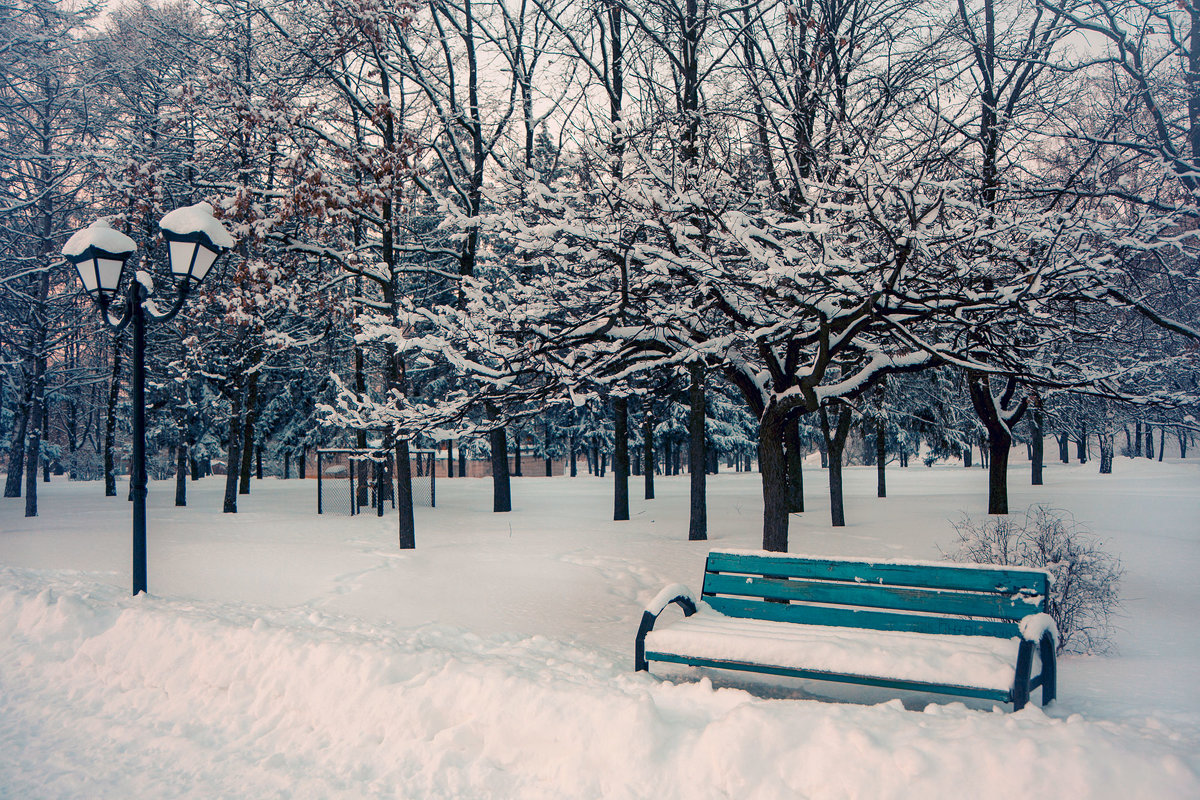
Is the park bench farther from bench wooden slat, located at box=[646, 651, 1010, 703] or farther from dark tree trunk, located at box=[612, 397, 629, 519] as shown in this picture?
dark tree trunk, located at box=[612, 397, 629, 519]

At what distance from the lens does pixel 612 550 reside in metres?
12.4

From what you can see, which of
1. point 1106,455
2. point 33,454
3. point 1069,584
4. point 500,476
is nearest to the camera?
point 1069,584

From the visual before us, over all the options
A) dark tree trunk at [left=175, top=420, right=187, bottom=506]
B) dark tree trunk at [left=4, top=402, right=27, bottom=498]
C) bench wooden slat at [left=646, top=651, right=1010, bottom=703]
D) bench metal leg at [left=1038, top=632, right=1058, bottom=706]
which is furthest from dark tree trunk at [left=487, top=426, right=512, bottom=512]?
bench metal leg at [left=1038, top=632, right=1058, bottom=706]

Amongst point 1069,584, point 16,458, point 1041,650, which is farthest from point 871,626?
point 16,458

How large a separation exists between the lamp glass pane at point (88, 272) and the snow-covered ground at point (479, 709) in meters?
3.08

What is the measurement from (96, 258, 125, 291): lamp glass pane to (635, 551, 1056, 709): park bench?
6547 millimetres

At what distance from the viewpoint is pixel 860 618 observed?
5293 mm

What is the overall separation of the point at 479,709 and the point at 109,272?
253 inches

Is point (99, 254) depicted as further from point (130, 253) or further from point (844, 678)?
point (844, 678)

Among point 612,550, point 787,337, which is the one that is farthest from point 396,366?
point 787,337

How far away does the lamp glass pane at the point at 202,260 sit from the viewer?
7.77m

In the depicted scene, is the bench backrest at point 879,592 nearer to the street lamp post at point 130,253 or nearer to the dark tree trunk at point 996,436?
the street lamp post at point 130,253

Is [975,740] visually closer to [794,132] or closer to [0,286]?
[794,132]

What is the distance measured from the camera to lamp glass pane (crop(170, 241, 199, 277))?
25.0ft
